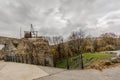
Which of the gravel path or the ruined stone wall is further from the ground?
the ruined stone wall

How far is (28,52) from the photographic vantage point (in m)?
18.7

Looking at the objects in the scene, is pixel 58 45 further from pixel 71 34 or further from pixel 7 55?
pixel 7 55

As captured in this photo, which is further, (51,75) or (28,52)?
(28,52)

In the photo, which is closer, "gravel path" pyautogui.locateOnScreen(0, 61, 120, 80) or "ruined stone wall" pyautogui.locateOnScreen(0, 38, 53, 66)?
"gravel path" pyautogui.locateOnScreen(0, 61, 120, 80)

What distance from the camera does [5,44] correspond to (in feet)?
62.7

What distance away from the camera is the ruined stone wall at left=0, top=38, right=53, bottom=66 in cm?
1653

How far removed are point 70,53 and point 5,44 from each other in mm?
22992

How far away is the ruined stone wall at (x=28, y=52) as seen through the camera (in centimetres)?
1653

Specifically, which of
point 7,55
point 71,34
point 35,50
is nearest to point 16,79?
point 7,55

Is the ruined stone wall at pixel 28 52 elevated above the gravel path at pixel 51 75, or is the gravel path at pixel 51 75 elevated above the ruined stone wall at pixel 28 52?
the ruined stone wall at pixel 28 52

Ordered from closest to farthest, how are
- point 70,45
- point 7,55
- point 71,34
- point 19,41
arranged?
point 7,55
point 19,41
point 70,45
point 71,34

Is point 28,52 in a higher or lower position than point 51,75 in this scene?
higher

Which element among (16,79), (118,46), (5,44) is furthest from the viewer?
(118,46)

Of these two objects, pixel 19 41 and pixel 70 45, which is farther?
pixel 70 45
